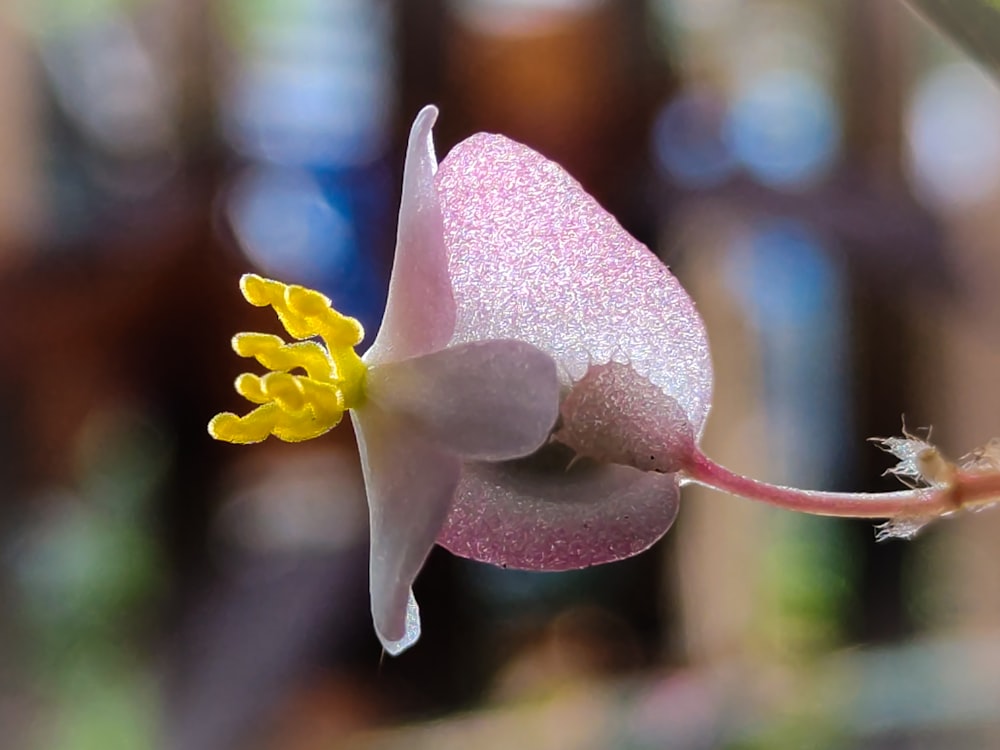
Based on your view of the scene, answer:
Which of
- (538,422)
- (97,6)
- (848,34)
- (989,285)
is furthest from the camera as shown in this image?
(97,6)

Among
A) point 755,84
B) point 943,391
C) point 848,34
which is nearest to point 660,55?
point 755,84

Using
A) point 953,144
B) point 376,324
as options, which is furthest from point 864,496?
point 953,144

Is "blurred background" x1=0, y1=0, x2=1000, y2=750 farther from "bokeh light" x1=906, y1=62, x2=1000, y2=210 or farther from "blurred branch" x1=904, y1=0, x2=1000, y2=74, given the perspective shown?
"blurred branch" x1=904, y1=0, x2=1000, y2=74

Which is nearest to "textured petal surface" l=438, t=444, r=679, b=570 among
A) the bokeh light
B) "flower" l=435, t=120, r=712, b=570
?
"flower" l=435, t=120, r=712, b=570

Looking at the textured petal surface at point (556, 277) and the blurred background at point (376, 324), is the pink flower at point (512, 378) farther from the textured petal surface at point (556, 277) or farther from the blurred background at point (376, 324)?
the blurred background at point (376, 324)

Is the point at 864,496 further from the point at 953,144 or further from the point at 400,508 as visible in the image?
the point at 953,144

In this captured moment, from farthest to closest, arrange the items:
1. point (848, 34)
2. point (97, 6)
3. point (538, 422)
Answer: point (97, 6) → point (848, 34) → point (538, 422)

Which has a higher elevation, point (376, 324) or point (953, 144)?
point (953, 144)

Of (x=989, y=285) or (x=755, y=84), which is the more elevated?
(x=755, y=84)

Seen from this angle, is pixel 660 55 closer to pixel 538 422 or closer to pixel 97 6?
pixel 97 6
